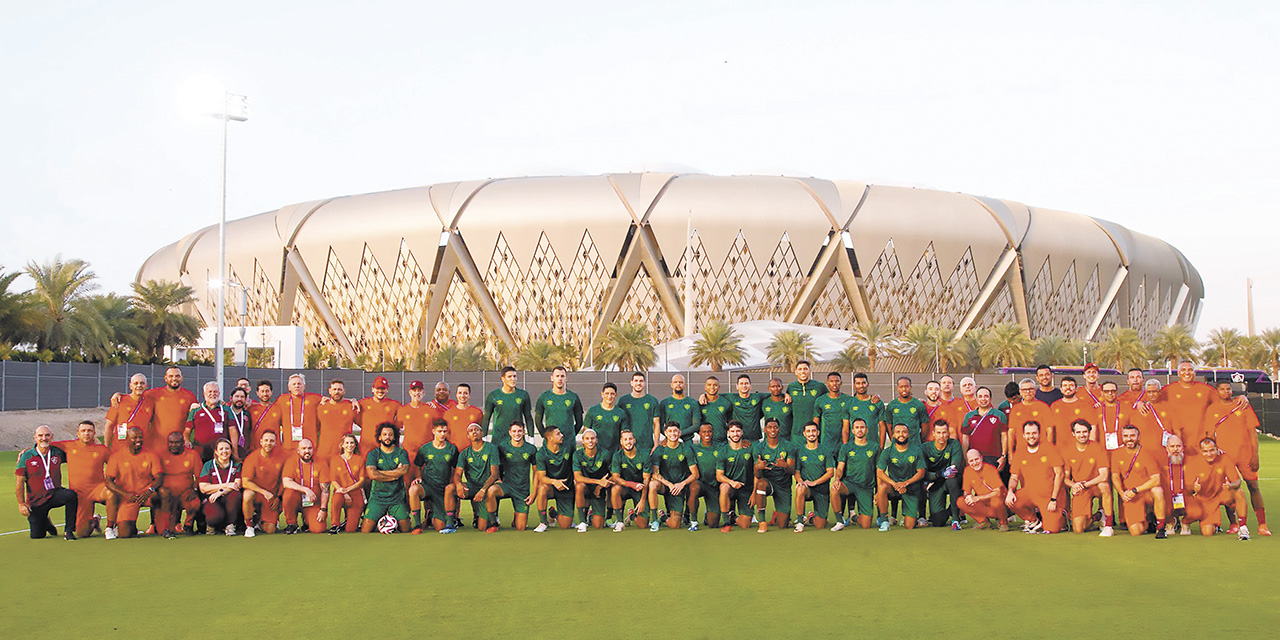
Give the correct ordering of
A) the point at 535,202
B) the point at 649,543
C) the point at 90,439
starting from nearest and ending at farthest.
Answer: the point at 649,543, the point at 90,439, the point at 535,202

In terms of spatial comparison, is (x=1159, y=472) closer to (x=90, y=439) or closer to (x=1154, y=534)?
(x=1154, y=534)

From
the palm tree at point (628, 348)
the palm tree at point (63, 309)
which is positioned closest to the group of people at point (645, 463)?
the palm tree at point (63, 309)

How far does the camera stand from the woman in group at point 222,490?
9867mm

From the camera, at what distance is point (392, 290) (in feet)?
206

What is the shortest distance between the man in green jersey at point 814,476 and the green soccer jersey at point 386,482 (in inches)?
A: 146

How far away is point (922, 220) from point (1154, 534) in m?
53.8

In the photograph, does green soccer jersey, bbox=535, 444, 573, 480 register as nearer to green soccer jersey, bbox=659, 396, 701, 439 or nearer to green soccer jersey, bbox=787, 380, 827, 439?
green soccer jersey, bbox=659, 396, 701, 439

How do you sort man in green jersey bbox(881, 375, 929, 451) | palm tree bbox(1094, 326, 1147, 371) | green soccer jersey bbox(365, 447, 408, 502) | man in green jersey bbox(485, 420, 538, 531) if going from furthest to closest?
palm tree bbox(1094, 326, 1147, 371) → man in green jersey bbox(881, 375, 929, 451) → man in green jersey bbox(485, 420, 538, 531) → green soccer jersey bbox(365, 447, 408, 502)

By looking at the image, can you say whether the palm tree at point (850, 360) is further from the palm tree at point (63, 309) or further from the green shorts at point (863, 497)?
the green shorts at point (863, 497)

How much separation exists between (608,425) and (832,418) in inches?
89.4

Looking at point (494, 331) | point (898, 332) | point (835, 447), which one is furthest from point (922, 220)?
point (835, 447)

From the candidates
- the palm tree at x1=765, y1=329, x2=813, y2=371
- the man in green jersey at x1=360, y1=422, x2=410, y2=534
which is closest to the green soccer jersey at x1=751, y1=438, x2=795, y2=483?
the man in green jersey at x1=360, y1=422, x2=410, y2=534

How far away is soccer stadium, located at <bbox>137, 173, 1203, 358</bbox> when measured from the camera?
59.8 meters

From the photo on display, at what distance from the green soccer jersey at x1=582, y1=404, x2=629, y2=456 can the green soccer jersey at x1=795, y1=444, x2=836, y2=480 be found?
5.75 feet
